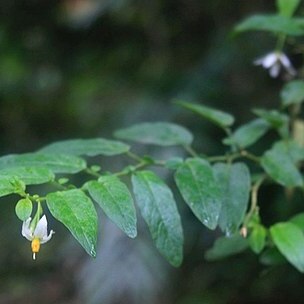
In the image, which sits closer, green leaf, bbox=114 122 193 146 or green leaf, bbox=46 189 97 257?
green leaf, bbox=46 189 97 257

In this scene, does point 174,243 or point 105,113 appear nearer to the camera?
point 174,243

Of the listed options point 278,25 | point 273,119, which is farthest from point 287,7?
point 273,119

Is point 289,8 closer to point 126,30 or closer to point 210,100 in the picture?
point 210,100

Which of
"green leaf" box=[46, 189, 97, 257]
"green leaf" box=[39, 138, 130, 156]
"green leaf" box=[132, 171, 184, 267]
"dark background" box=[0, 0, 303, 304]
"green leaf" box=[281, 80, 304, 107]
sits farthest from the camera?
"dark background" box=[0, 0, 303, 304]

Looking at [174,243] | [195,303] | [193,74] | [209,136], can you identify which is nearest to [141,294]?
[195,303]

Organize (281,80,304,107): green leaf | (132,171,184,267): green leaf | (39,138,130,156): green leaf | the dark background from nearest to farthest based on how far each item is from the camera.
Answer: (132,171,184,267): green leaf < (39,138,130,156): green leaf < (281,80,304,107): green leaf < the dark background

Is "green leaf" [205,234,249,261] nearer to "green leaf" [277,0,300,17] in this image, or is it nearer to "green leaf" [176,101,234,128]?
"green leaf" [176,101,234,128]

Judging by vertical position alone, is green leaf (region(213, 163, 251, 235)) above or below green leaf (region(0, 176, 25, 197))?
below

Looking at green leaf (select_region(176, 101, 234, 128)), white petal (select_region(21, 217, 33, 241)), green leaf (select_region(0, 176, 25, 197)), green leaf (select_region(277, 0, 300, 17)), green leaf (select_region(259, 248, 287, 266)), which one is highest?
green leaf (select_region(277, 0, 300, 17))

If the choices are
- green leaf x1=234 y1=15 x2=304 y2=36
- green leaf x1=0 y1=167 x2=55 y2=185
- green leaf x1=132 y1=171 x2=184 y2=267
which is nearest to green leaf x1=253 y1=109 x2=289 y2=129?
green leaf x1=234 y1=15 x2=304 y2=36
